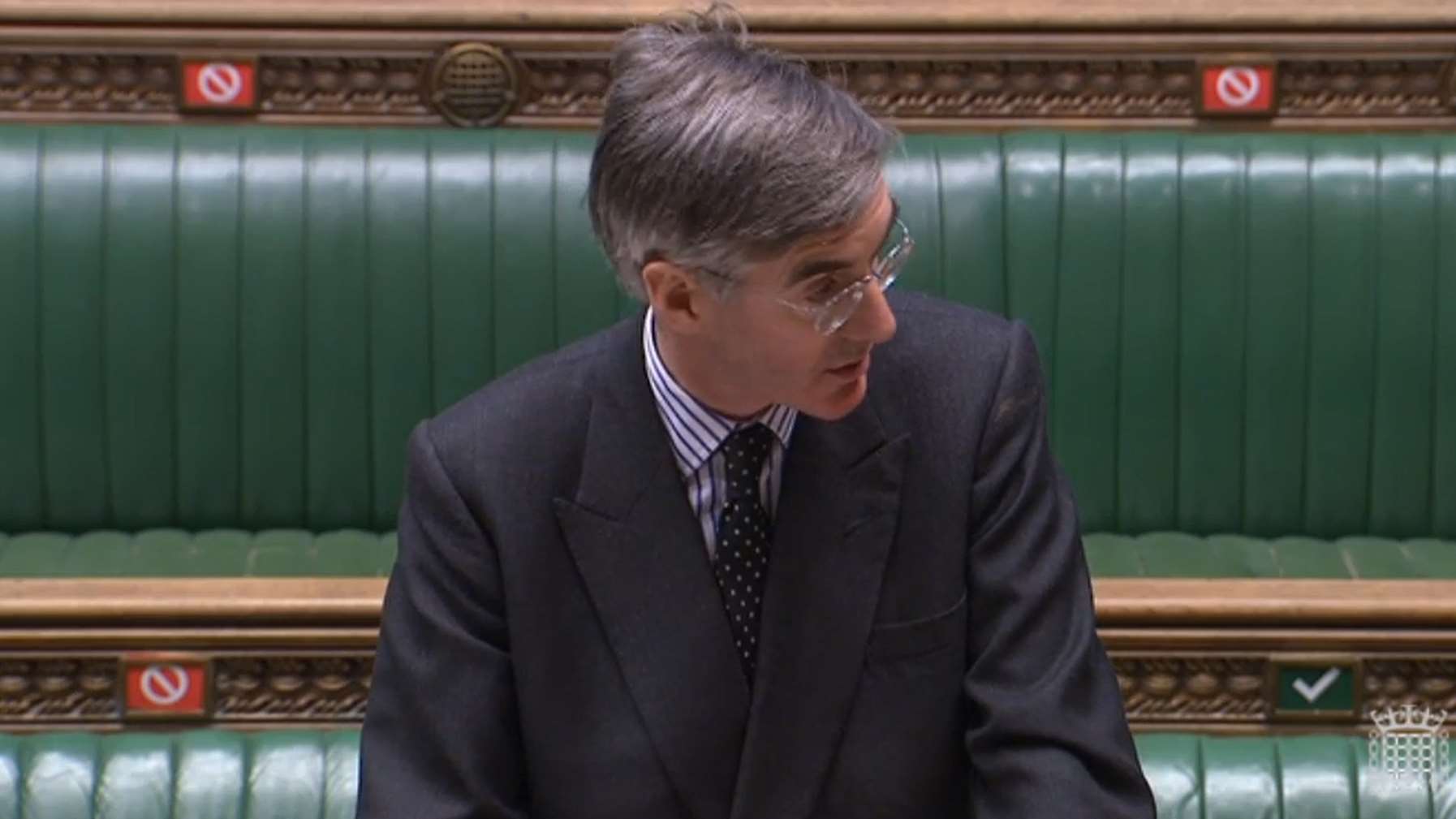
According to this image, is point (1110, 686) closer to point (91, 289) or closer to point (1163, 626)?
point (1163, 626)

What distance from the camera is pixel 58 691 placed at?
1771 mm

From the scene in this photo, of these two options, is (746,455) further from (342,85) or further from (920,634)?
(342,85)

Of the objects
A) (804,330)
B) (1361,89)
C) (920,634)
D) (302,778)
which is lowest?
(302,778)

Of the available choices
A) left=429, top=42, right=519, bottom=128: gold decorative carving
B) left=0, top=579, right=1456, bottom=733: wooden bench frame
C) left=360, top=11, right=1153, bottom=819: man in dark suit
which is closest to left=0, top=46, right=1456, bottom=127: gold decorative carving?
left=429, top=42, right=519, bottom=128: gold decorative carving

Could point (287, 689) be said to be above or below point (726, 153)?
below

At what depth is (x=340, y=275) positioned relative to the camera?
221 cm

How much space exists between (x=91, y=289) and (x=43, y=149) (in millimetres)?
129

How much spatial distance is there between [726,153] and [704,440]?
184 millimetres

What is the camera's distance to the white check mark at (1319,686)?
175 cm

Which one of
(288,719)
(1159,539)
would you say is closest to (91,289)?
(288,719)

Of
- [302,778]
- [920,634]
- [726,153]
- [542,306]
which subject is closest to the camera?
[726,153]

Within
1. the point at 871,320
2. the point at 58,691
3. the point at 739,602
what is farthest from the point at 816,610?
the point at 58,691

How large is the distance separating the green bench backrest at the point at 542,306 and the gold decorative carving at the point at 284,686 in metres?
0.47

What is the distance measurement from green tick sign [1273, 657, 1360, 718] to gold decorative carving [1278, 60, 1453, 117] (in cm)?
67
